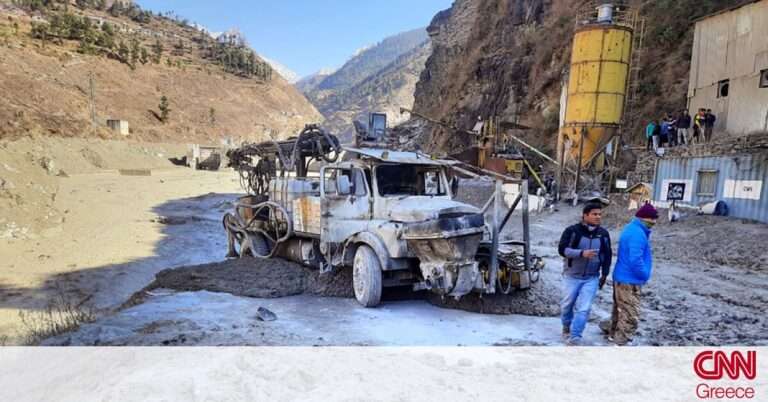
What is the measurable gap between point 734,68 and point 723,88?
933 mm

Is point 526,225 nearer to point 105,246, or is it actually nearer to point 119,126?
point 105,246

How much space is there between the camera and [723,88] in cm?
1766

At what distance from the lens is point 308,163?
10414mm

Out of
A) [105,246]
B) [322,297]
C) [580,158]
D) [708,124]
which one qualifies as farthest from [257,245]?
[708,124]

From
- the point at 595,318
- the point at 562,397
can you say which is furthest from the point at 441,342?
the point at 595,318

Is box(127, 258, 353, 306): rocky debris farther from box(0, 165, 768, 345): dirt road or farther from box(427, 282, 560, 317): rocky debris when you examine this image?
box(427, 282, 560, 317): rocky debris

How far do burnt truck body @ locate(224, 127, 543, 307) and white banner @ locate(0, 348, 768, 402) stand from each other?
144 centimetres

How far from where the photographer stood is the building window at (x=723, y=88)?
17.4 m

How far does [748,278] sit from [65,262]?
1679 cm

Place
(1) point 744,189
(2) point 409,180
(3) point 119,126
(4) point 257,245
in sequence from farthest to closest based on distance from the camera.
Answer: (3) point 119,126, (1) point 744,189, (4) point 257,245, (2) point 409,180

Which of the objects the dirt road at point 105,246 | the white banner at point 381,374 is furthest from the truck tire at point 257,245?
the white banner at point 381,374

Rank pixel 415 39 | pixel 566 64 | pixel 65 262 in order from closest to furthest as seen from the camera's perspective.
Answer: pixel 65 262 → pixel 566 64 → pixel 415 39

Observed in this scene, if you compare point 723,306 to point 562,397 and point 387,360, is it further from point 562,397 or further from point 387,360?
point 387,360

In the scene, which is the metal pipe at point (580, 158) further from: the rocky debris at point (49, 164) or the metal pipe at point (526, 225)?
the rocky debris at point (49, 164)
